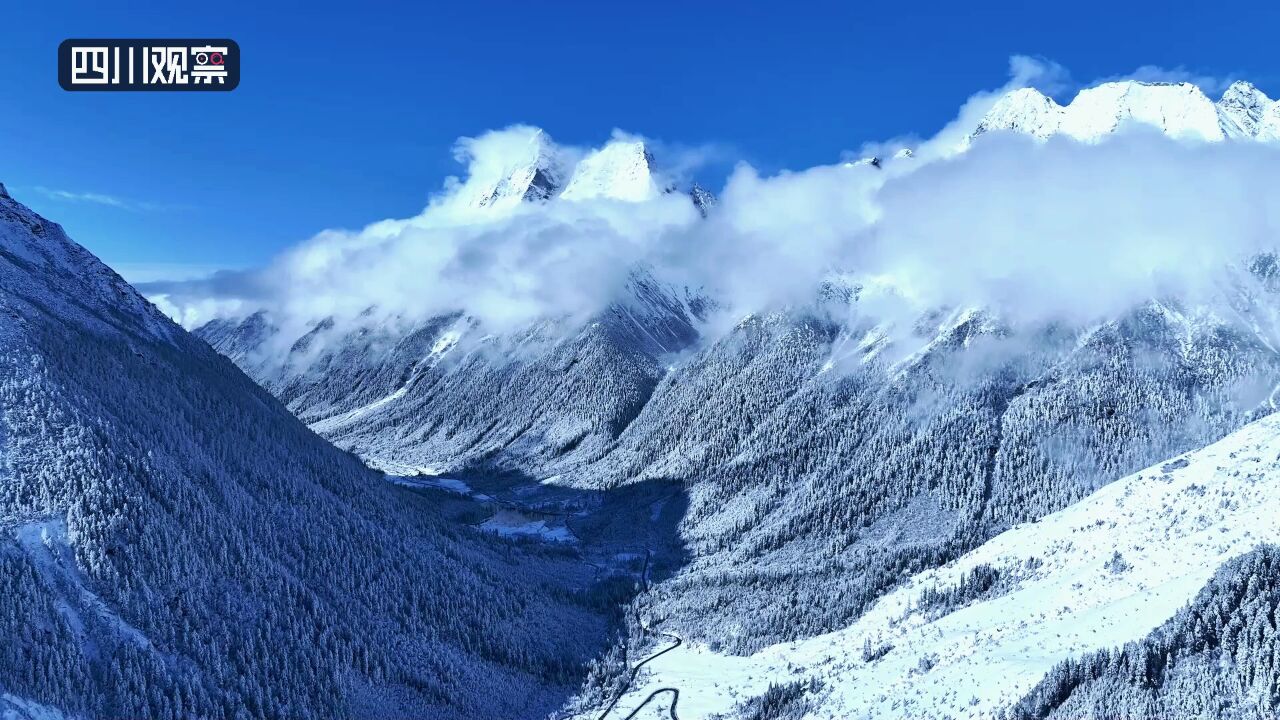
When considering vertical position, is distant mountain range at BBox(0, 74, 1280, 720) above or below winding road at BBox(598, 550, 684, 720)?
above

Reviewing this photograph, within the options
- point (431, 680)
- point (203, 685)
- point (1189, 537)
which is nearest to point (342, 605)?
point (431, 680)

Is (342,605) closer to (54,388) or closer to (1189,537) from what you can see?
(54,388)

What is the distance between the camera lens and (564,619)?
6722 inches

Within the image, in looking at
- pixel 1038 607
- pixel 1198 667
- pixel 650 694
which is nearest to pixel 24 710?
pixel 650 694

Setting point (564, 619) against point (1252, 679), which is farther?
point (564, 619)

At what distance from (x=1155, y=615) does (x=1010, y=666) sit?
17117 millimetres

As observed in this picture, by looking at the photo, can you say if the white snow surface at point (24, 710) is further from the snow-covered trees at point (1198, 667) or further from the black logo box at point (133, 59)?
the snow-covered trees at point (1198, 667)

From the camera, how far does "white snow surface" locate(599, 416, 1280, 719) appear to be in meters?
97.5

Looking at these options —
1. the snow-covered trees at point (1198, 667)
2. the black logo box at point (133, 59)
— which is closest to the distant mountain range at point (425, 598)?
the snow-covered trees at point (1198, 667)

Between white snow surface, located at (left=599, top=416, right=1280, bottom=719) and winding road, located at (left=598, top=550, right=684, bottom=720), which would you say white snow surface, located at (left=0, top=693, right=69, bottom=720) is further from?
white snow surface, located at (left=599, top=416, right=1280, bottom=719)

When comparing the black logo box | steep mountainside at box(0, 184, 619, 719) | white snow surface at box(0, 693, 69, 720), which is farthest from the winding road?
the black logo box

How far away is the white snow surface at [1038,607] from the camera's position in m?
97.5

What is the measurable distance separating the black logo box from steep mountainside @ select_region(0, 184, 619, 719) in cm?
5578

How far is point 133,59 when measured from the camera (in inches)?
3361
